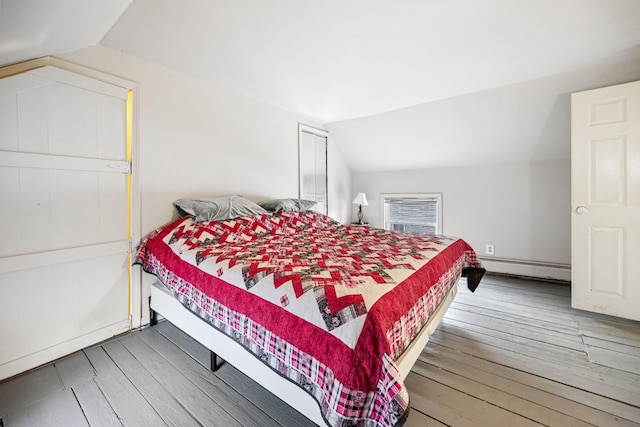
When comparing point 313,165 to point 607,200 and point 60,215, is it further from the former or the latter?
point 607,200

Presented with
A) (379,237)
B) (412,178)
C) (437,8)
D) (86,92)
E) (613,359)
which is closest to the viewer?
(437,8)

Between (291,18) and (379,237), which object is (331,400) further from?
(291,18)

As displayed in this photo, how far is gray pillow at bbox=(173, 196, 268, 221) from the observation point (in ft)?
7.52

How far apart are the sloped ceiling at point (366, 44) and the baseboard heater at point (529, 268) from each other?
139 centimetres

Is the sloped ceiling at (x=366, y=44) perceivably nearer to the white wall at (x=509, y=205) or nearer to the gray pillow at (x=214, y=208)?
the white wall at (x=509, y=205)

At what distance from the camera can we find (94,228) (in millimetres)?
2018

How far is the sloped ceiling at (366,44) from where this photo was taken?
1641mm

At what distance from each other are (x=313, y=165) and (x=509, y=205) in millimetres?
2827

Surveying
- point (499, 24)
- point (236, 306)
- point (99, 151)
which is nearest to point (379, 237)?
point (236, 306)

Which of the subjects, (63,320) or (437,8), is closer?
(437,8)

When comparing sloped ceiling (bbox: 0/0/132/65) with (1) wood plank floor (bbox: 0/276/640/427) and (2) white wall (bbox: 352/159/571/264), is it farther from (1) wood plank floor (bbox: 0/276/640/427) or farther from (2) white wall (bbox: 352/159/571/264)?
(2) white wall (bbox: 352/159/571/264)

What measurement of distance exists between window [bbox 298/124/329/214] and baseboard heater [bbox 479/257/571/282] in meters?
2.57

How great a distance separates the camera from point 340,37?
6.52 ft

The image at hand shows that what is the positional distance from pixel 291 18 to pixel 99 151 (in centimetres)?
173
